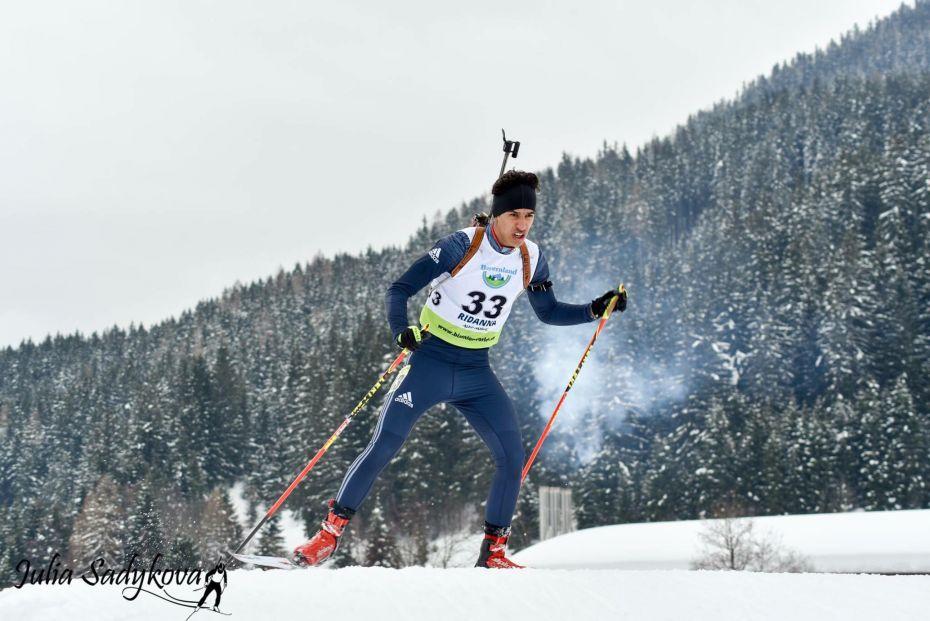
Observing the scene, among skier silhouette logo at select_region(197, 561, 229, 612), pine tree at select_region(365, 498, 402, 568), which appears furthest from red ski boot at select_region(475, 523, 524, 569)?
pine tree at select_region(365, 498, 402, 568)

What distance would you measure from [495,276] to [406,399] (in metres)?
1.01

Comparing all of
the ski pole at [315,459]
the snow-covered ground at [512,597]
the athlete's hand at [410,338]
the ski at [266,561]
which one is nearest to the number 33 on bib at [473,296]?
the ski pole at [315,459]

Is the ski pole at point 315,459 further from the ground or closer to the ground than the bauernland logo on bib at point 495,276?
closer to the ground

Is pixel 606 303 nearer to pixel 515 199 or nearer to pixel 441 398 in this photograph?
pixel 515 199

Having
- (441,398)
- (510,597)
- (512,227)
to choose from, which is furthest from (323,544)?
(512,227)

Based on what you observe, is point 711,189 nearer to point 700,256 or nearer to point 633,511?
point 700,256

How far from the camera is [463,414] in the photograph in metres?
5.39

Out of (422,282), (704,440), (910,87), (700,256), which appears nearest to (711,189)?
(910,87)

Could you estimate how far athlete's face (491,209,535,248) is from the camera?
543 centimetres

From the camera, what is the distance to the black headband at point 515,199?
550 cm

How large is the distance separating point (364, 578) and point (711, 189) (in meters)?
124

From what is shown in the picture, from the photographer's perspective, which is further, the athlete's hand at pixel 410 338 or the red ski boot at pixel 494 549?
the red ski boot at pixel 494 549

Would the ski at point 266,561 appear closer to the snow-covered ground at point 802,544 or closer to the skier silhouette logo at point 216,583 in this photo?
the skier silhouette logo at point 216,583

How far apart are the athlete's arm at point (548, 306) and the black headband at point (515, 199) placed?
1.60 feet
